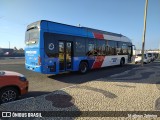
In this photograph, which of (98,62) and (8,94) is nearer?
(8,94)

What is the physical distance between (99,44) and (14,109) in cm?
1047

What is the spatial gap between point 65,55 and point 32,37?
2.46 metres

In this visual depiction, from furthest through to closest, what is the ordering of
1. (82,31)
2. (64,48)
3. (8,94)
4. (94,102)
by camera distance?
(82,31)
(64,48)
(8,94)
(94,102)

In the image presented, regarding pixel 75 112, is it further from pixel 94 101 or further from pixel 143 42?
pixel 143 42

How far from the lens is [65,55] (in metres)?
11.1

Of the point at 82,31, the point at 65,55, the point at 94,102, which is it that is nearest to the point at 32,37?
the point at 65,55

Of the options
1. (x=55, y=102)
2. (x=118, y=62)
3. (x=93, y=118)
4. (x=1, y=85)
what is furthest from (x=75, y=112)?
(x=118, y=62)

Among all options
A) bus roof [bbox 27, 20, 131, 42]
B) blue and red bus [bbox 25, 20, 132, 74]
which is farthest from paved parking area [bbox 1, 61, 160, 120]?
bus roof [bbox 27, 20, 131, 42]

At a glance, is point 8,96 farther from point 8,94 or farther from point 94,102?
point 94,102

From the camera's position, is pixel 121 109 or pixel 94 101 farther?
pixel 94 101

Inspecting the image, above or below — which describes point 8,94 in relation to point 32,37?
below

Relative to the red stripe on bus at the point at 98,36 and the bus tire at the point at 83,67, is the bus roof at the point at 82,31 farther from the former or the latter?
the bus tire at the point at 83,67

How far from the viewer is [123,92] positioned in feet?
22.7

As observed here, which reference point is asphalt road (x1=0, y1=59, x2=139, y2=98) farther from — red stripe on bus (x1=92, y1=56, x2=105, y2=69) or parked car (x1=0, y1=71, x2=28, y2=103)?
red stripe on bus (x1=92, y1=56, x2=105, y2=69)
